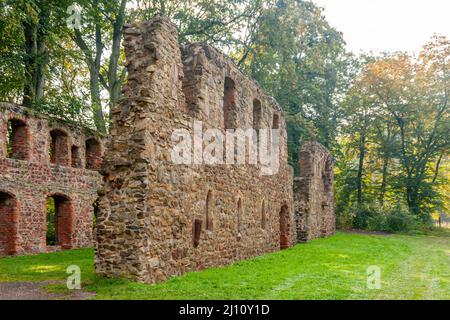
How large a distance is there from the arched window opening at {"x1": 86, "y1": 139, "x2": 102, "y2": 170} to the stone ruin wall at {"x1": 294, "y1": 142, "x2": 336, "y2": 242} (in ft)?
30.8

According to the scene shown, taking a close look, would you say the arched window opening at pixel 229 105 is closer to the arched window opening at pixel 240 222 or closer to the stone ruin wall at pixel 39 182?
the arched window opening at pixel 240 222

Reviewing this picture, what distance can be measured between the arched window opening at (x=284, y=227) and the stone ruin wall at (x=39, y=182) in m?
8.22

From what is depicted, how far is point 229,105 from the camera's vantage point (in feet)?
48.1

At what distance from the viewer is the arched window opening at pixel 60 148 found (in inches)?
793

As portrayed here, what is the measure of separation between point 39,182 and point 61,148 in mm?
2407

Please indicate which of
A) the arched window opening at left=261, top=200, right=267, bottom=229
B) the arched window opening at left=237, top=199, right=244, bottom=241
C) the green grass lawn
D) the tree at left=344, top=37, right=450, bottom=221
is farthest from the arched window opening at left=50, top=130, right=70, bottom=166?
the tree at left=344, top=37, right=450, bottom=221

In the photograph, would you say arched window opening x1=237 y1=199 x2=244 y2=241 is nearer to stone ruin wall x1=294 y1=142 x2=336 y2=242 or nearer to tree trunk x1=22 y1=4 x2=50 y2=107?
stone ruin wall x1=294 y1=142 x2=336 y2=242

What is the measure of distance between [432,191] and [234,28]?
17718mm

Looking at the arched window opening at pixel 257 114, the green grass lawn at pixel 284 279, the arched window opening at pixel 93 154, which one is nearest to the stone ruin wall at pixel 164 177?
the green grass lawn at pixel 284 279

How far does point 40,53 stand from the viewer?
2120 centimetres

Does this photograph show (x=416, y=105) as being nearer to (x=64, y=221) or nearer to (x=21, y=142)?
(x=64, y=221)
